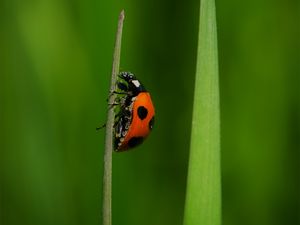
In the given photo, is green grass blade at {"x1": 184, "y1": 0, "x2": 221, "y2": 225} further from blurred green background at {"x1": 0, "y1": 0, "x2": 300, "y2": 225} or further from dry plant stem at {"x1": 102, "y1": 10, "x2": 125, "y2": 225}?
blurred green background at {"x1": 0, "y1": 0, "x2": 300, "y2": 225}

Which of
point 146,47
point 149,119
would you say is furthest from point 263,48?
point 149,119

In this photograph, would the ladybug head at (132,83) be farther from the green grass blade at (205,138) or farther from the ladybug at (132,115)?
the green grass blade at (205,138)

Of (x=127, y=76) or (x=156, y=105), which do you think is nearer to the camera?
(x=127, y=76)

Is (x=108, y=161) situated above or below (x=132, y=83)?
below

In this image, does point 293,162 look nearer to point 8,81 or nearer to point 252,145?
point 252,145

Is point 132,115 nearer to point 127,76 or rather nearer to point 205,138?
point 127,76

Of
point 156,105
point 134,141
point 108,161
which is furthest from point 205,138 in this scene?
point 156,105

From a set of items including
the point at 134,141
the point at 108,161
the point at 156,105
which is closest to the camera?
the point at 108,161
